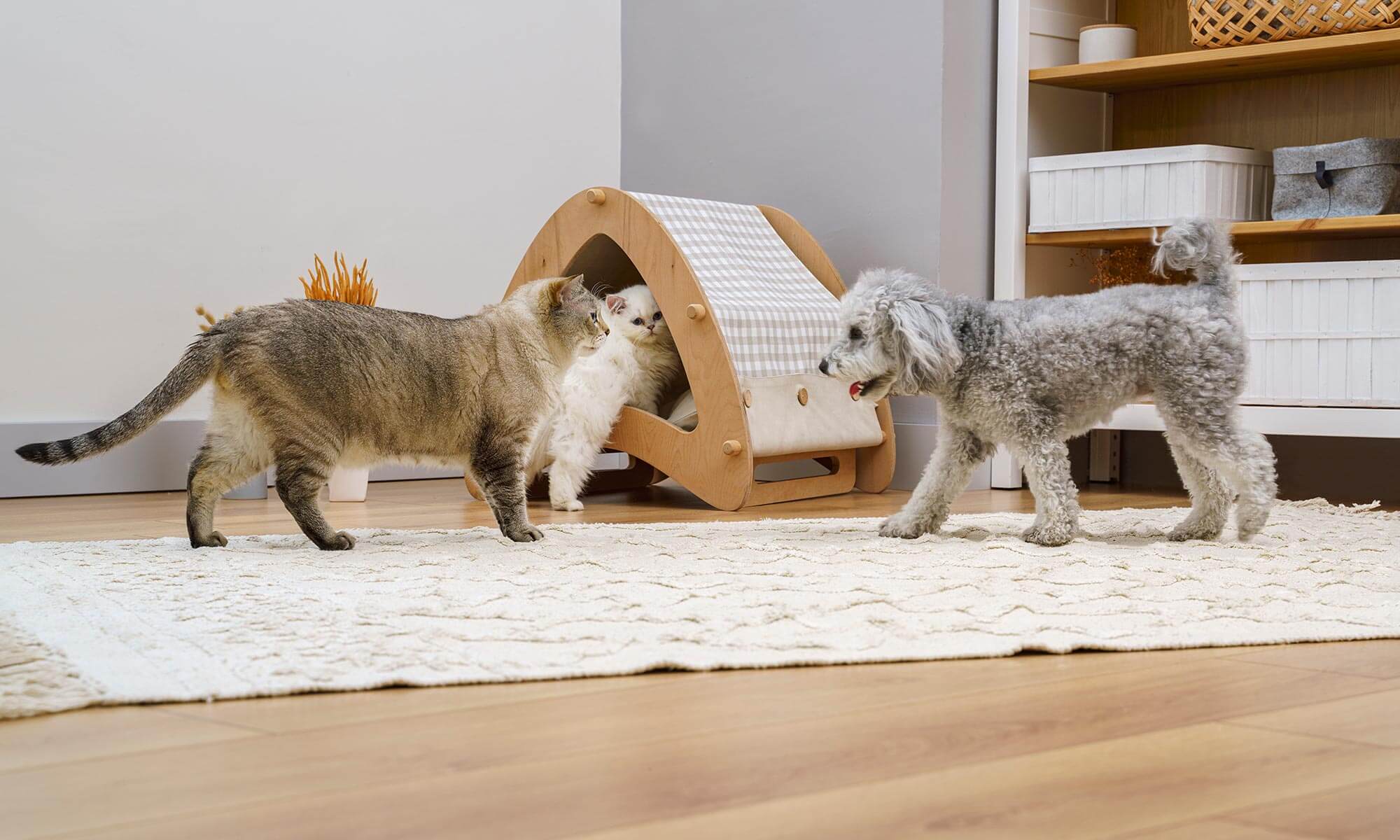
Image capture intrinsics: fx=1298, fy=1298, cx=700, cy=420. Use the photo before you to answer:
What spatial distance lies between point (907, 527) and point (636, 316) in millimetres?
1144

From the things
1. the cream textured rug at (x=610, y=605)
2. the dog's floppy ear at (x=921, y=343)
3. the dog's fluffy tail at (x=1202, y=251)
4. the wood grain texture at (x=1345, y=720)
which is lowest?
the wood grain texture at (x=1345, y=720)

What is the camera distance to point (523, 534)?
8.04ft

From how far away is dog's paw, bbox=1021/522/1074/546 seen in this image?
7.64ft

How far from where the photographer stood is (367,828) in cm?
90

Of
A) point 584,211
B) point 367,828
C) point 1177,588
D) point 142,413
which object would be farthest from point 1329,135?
point 367,828

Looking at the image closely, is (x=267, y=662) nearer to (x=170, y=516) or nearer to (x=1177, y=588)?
(x=1177, y=588)

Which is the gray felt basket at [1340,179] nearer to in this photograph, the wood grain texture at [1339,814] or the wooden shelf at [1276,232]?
the wooden shelf at [1276,232]

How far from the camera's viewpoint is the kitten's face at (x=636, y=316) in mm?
3361

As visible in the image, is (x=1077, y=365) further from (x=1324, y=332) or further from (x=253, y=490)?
(x=253, y=490)

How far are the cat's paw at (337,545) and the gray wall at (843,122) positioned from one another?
73.2 inches

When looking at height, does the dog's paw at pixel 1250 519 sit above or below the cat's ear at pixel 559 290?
below

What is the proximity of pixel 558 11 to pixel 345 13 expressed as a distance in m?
0.83

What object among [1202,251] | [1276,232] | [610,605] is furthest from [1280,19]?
[610,605]

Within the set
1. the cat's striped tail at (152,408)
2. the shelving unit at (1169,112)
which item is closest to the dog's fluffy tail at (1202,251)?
the shelving unit at (1169,112)
